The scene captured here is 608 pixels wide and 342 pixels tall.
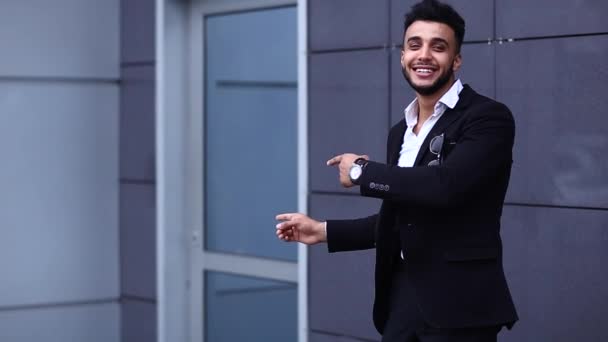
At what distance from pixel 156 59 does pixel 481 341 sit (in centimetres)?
413

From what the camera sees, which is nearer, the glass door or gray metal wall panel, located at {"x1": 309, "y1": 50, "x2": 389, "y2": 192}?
gray metal wall panel, located at {"x1": 309, "y1": 50, "x2": 389, "y2": 192}

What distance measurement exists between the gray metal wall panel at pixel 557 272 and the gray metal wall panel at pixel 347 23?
1.20 meters

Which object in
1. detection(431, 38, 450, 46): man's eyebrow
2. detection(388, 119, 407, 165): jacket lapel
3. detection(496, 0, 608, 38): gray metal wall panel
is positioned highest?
detection(496, 0, 608, 38): gray metal wall panel

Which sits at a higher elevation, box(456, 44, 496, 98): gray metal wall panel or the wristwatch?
box(456, 44, 496, 98): gray metal wall panel

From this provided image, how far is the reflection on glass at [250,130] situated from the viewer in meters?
6.27

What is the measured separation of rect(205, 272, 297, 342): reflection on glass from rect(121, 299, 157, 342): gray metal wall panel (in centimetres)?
39

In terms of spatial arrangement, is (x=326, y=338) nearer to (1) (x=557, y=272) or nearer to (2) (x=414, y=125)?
(1) (x=557, y=272)

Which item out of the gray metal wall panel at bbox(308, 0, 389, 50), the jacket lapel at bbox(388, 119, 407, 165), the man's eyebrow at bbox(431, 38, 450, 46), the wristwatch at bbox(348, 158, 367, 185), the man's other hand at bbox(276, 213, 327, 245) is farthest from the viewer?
the gray metal wall panel at bbox(308, 0, 389, 50)

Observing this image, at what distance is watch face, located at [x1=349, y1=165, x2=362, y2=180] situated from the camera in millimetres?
3258

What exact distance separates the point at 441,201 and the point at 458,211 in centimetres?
11

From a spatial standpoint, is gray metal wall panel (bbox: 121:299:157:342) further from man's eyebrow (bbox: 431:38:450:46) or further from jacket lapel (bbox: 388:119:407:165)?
man's eyebrow (bbox: 431:38:450:46)

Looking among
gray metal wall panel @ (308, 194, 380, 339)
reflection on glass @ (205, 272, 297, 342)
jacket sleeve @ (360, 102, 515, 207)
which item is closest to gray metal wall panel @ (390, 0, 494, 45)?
gray metal wall panel @ (308, 194, 380, 339)

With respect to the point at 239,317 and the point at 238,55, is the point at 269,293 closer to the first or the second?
the point at 239,317

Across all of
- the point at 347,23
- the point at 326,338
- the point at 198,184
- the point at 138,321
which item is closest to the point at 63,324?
the point at 138,321
